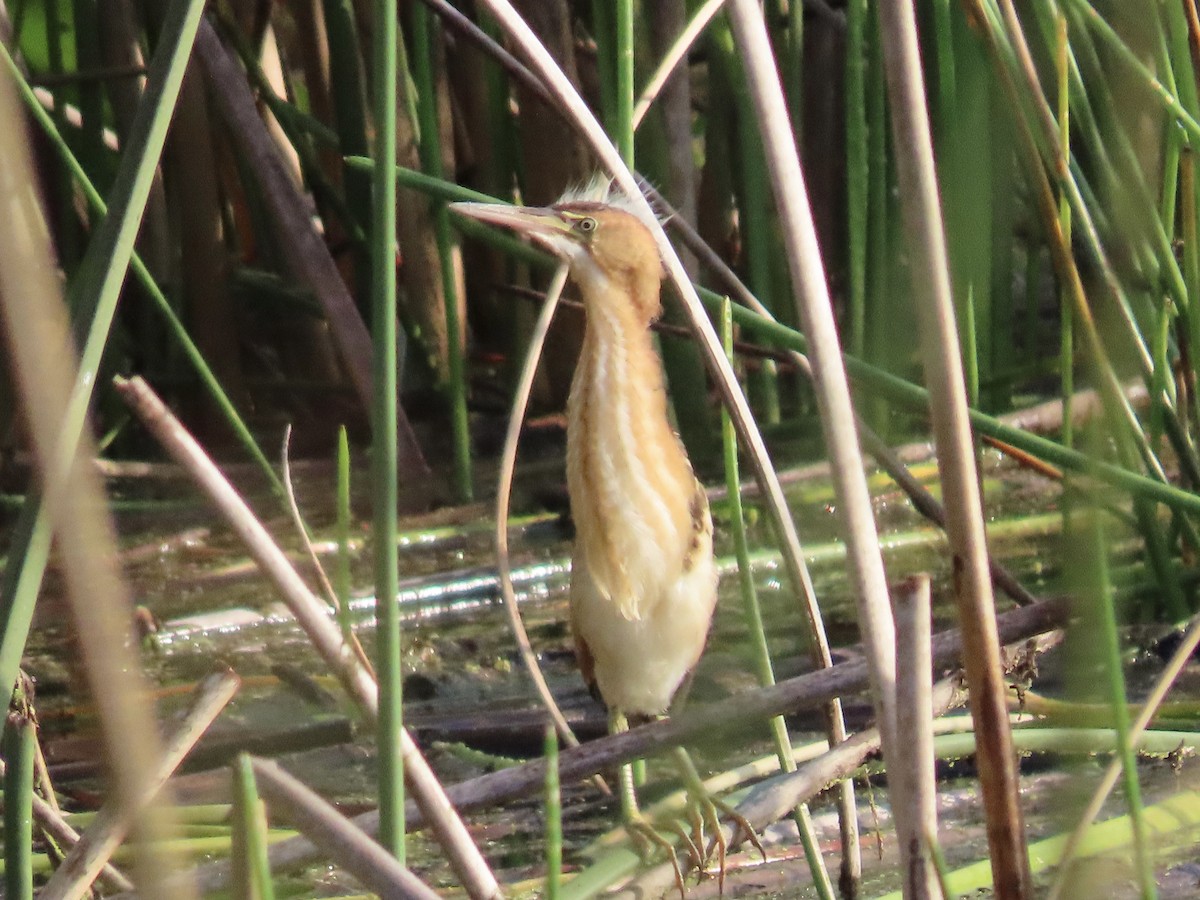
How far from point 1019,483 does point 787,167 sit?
2.10 metres

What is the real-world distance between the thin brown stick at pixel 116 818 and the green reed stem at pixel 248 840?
12 centimetres

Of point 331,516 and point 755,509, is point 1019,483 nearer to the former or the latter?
point 755,509

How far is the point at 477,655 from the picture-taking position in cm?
265

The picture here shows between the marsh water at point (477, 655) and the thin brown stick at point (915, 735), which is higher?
the thin brown stick at point (915, 735)

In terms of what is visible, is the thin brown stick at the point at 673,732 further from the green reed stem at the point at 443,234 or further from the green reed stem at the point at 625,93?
the green reed stem at the point at 443,234

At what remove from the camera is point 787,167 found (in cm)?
125

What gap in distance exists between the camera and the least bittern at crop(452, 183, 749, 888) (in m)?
1.83

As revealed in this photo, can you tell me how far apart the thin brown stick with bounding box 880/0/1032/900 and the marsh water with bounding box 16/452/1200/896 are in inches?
27.3

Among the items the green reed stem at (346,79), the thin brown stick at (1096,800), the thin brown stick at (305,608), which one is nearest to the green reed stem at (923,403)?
the thin brown stick at (1096,800)

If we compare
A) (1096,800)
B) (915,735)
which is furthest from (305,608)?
(1096,800)

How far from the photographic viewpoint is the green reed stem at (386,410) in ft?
3.36

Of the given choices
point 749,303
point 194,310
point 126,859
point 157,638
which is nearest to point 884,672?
point 749,303

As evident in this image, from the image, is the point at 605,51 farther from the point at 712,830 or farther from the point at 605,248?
the point at 712,830

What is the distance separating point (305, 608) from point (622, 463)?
77 cm
